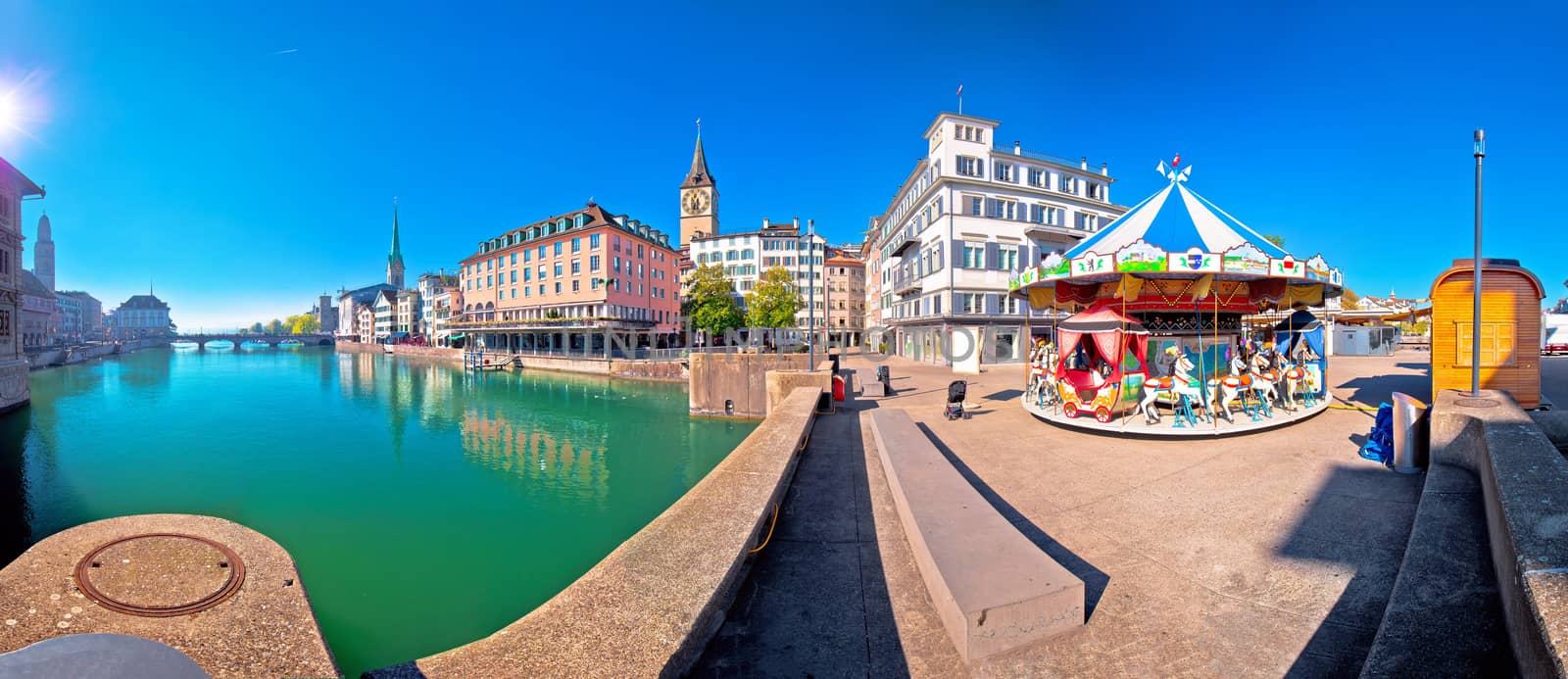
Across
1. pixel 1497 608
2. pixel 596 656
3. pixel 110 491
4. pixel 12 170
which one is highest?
pixel 12 170

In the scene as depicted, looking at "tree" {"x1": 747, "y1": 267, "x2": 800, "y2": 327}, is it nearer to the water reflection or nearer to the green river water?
the green river water

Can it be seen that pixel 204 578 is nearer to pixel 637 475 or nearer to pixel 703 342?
pixel 637 475

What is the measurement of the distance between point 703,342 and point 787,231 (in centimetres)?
2195

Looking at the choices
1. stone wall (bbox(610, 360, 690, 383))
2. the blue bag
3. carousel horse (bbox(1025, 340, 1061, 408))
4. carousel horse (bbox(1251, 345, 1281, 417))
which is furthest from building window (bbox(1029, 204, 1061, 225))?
the blue bag

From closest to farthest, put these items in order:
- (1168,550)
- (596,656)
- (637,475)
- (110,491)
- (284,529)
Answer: (596,656)
(1168,550)
(284,529)
(110,491)
(637,475)

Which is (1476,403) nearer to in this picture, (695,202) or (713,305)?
(713,305)

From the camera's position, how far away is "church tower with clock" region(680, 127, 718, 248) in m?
82.2

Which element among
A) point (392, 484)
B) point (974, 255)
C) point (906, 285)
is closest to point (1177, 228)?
point (974, 255)

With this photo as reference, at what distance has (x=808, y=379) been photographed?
15.1 meters

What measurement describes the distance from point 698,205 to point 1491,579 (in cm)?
8428

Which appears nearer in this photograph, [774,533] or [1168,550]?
[1168,550]

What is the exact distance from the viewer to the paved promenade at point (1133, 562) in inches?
136

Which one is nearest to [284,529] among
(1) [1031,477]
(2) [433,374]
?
(1) [1031,477]

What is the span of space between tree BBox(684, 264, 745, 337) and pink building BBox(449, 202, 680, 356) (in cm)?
871
